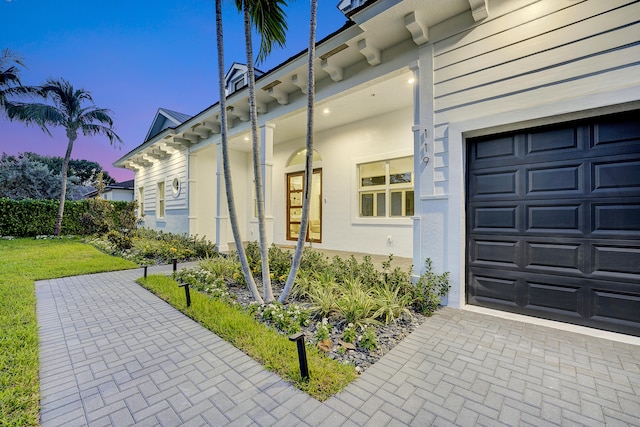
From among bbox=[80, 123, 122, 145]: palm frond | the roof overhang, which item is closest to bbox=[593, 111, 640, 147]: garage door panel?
the roof overhang

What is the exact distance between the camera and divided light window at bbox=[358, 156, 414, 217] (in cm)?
617

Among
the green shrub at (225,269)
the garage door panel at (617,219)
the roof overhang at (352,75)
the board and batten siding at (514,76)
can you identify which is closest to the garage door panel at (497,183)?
the board and batten siding at (514,76)

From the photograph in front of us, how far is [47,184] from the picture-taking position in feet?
63.2

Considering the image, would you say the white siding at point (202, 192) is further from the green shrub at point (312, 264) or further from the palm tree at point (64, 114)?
the palm tree at point (64, 114)

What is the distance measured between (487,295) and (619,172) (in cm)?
185

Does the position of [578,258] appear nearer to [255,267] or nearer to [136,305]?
[255,267]

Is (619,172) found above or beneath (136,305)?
above

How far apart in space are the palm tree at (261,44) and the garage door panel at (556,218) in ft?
10.8

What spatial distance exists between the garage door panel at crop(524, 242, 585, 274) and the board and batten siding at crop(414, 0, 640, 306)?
71 centimetres

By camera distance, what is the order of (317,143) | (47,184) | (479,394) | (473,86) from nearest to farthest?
(479,394) < (473,86) < (317,143) < (47,184)

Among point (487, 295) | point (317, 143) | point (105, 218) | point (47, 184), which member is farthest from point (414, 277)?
point (47, 184)

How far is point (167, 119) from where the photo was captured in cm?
1221

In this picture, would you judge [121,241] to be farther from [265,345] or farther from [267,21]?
[265,345]

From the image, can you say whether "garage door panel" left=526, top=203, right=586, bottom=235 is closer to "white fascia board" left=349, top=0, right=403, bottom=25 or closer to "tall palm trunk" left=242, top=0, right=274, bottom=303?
"white fascia board" left=349, top=0, right=403, bottom=25
